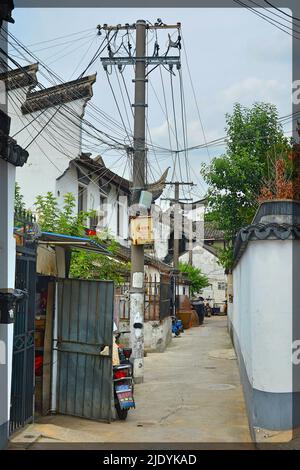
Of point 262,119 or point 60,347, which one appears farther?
point 262,119

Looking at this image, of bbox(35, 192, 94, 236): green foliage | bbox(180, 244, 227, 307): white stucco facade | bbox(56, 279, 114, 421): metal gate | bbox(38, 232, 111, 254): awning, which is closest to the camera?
bbox(38, 232, 111, 254): awning

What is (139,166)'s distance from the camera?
1338 cm

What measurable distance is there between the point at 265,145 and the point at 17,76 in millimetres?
7747

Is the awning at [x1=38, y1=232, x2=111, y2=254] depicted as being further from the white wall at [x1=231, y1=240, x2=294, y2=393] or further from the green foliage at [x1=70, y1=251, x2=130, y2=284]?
the green foliage at [x1=70, y1=251, x2=130, y2=284]

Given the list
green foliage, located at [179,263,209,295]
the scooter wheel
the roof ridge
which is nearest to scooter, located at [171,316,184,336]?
the roof ridge

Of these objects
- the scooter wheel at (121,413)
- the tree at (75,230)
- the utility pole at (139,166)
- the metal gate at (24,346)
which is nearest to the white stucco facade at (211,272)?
the tree at (75,230)

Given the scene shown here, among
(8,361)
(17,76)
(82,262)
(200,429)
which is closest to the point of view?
(8,361)

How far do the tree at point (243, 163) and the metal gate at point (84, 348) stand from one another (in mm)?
9111

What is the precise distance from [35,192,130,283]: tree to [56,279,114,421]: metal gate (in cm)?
341

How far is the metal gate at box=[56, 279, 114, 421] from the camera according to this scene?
29.0ft
